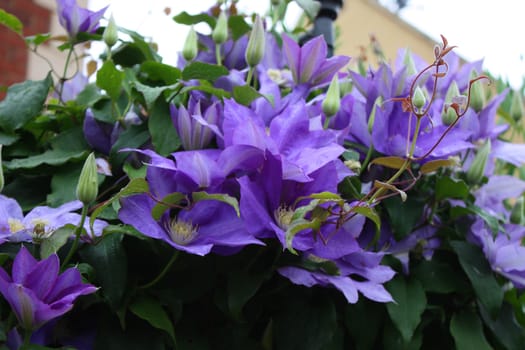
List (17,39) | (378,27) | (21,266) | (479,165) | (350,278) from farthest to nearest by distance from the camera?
1. (378,27)
2. (17,39)
3. (479,165)
4. (350,278)
5. (21,266)

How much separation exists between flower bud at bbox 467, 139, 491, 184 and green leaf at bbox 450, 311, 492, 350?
0.13 m

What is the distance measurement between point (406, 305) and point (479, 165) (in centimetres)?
17

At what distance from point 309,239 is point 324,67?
0.66 feet

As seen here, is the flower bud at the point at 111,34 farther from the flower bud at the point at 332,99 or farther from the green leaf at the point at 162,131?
the flower bud at the point at 332,99

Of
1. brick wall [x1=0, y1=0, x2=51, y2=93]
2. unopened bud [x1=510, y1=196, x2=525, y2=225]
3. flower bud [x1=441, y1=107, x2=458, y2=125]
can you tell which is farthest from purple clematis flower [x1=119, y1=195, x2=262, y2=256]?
brick wall [x1=0, y1=0, x2=51, y2=93]

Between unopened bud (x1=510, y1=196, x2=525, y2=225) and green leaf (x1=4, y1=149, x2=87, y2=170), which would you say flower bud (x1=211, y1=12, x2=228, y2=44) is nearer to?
green leaf (x1=4, y1=149, x2=87, y2=170)

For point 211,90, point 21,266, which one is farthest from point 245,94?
point 21,266

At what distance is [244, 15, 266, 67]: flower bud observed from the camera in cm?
58

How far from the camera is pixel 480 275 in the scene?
0.57 meters

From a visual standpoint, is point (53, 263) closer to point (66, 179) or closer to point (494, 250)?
point (66, 179)

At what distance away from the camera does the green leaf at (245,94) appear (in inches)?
21.1

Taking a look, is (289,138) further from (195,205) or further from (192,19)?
(192,19)

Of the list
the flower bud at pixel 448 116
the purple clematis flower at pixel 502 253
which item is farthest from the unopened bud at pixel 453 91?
the purple clematis flower at pixel 502 253

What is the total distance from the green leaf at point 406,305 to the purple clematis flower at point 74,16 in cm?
38
